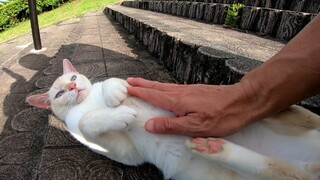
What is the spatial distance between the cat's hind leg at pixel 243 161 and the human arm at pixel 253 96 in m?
0.06

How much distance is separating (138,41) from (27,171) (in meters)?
2.56

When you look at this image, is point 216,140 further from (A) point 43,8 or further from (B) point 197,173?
(A) point 43,8

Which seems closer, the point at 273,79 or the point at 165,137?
the point at 273,79

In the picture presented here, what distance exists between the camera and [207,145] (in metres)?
1.17

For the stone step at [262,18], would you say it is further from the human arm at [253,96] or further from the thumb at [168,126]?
the thumb at [168,126]

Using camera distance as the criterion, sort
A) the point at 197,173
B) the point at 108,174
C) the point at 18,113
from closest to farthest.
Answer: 1. the point at 197,173
2. the point at 108,174
3. the point at 18,113

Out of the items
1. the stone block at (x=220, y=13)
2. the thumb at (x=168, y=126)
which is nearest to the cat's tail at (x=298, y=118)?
the thumb at (x=168, y=126)

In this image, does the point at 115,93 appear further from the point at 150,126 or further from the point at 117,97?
the point at 150,126

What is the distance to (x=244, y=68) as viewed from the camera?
164 centimetres

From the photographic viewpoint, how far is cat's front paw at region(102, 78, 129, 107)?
1.49 metres

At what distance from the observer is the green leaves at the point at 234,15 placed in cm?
347

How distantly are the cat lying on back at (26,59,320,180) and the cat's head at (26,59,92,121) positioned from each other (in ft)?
0.70

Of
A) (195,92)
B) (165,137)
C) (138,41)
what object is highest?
(195,92)

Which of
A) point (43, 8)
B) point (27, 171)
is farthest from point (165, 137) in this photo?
point (43, 8)
